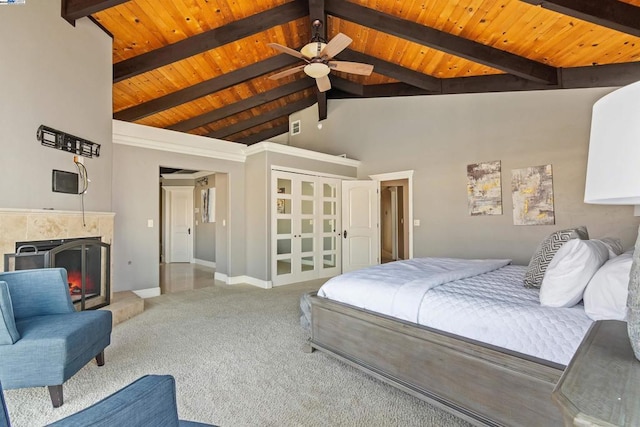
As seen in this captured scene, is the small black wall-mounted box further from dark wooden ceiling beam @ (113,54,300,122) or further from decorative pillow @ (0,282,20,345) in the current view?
dark wooden ceiling beam @ (113,54,300,122)

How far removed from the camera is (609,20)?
Result: 2.88 meters

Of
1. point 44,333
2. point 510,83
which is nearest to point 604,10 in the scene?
point 510,83

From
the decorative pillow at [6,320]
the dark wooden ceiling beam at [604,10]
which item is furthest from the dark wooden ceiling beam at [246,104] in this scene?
the decorative pillow at [6,320]

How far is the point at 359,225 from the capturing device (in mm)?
6242

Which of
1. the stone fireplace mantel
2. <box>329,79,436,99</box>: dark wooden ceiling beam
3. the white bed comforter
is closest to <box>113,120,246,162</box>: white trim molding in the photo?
the stone fireplace mantel

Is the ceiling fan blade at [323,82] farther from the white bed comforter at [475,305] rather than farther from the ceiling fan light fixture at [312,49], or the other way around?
the white bed comforter at [475,305]

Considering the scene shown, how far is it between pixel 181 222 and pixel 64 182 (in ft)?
17.7

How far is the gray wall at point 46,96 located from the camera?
263cm

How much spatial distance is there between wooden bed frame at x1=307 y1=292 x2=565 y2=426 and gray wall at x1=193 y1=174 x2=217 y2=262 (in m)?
5.94

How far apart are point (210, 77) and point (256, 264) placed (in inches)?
128

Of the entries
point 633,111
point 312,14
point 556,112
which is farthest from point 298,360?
point 556,112

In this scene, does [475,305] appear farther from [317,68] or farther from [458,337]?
[317,68]

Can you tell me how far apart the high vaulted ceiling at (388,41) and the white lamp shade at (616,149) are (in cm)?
305

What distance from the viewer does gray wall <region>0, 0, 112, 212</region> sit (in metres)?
2.63
